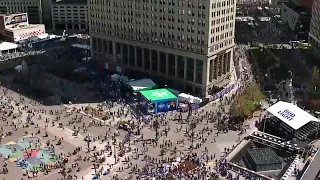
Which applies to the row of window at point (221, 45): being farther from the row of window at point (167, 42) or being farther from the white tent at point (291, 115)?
the white tent at point (291, 115)

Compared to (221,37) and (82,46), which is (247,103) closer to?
(221,37)

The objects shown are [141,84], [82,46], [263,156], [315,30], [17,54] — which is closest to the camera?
[263,156]

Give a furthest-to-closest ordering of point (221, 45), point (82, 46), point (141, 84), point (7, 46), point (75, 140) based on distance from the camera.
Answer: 1. point (82, 46)
2. point (7, 46)
3. point (141, 84)
4. point (221, 45)
5. point (75, 140)

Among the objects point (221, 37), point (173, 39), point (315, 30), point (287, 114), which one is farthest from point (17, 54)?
point (315, 30)

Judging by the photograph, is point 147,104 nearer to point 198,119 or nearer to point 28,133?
point 198,119

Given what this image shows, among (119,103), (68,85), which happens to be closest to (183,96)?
(119,103)

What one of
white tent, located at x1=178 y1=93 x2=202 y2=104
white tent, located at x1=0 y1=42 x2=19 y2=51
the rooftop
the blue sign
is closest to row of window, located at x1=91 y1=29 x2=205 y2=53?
white tent, located at x1=178 y1=93 x2=202 y2=104

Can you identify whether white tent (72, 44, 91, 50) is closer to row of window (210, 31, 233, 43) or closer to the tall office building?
the tall office building
